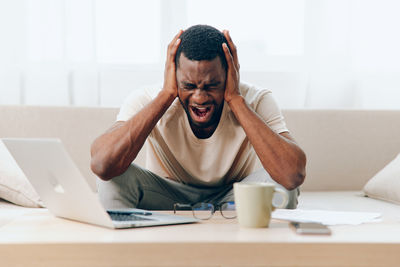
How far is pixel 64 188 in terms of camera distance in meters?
1.04

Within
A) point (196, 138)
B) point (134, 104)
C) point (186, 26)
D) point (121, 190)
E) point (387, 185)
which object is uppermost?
point (186, 26)

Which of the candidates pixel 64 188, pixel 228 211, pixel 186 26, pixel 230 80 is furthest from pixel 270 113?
pixel 186 26

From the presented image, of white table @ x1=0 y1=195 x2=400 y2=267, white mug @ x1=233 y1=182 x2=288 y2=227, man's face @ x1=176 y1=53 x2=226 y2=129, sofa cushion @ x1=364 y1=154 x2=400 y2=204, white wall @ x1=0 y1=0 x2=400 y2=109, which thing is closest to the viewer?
white table @ x1=0 y1=195 x2=400 y2=267

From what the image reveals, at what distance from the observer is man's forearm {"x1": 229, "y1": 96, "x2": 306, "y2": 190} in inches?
59.4

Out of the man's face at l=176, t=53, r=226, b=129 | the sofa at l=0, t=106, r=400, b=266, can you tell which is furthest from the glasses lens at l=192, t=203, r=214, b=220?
the sofa at l=0, t=106, r=400, b=266

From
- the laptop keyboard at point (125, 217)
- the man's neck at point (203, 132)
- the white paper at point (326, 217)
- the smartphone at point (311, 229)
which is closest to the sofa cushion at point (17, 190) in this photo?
the man's neck at point (203, 132)

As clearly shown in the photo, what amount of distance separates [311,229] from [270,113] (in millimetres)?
781

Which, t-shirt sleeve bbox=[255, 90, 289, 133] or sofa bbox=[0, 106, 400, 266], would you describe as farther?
sofa bbox=[0, 106, 400, 266]

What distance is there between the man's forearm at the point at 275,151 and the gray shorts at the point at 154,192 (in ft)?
0.12

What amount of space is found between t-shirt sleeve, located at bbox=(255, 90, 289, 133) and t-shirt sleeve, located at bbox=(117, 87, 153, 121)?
1.25 feet

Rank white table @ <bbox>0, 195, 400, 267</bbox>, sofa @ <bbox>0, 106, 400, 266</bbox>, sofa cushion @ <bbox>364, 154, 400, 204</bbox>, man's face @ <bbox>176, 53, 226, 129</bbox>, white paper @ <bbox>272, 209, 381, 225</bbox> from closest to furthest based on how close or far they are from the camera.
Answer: white table @ <bbox>0, 195, 400, 267</bbox> < white paper @ <bbox>272, 209, 381, 225</bbox> < man's face @ <bbox>176, 53, 226, 129</bbox> < sofa cushion @ <bbox>364, 154, 400, 204</bbox> < sofa @ <bbox>0, 106, 400, 266</bbox>

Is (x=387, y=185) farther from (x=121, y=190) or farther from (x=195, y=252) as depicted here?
(x=195, y=252)

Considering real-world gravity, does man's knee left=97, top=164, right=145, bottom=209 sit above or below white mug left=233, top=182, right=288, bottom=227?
below

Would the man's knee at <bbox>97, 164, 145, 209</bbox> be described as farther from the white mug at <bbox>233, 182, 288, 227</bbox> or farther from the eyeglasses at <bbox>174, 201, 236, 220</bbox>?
the white mug at <bbox>233, 182, 288, 227</bbox>
